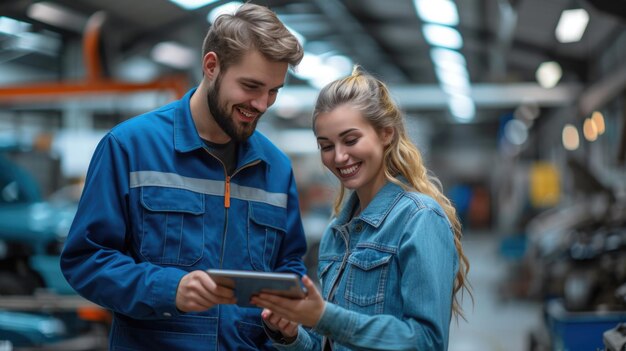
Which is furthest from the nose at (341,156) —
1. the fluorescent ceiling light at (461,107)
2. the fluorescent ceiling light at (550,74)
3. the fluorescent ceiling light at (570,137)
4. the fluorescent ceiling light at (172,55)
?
the fluorescent ceiling light at (461,107)

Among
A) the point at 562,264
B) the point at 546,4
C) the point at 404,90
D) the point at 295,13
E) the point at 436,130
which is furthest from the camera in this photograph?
the point at 436,130

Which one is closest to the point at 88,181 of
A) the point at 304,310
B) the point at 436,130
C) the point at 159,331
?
the point at 159,331

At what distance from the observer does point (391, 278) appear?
188 centimetres

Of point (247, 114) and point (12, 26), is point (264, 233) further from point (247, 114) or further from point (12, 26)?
point (12, 26)

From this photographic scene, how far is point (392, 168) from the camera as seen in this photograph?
207cm

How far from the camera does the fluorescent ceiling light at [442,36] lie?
13.1 meters

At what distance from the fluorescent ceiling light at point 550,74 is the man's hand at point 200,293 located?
1329 centimetres

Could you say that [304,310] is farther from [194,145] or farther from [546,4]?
[546,4]

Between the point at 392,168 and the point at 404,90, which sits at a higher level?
the point at 404,90

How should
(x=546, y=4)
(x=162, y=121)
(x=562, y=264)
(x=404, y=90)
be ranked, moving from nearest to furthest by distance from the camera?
(x=162, y=121), (x=562, y=264), (x=546, y=4), (x=404, y=90)

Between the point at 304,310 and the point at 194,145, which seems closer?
the point at 304,310

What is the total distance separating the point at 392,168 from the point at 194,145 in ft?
1.74

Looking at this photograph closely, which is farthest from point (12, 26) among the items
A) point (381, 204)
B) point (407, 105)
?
point (381, 204)

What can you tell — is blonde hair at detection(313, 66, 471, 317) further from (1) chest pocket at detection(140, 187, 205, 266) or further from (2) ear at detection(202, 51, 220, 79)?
(1) chest pocket at detection(140, 187, 205, 266)
